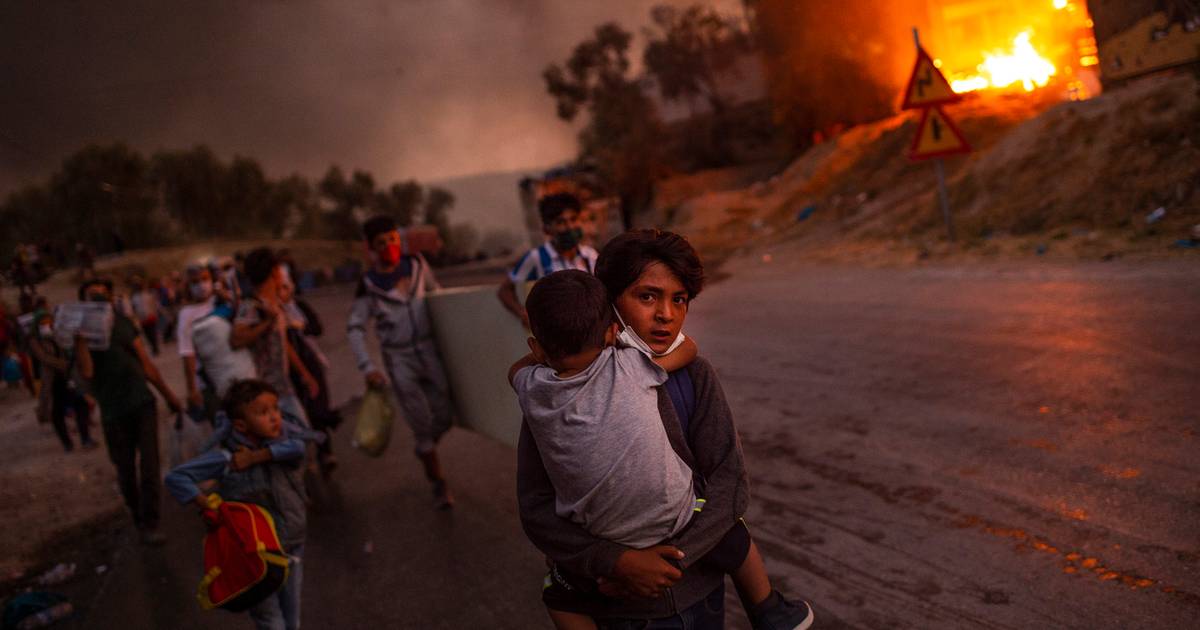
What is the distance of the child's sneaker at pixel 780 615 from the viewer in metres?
2.18

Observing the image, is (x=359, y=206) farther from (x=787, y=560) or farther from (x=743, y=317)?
(x=787, y=560)

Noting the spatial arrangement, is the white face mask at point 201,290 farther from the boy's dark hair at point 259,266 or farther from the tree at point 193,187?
the tree at point 193,187

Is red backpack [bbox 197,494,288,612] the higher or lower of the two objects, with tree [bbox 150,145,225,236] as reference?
lower

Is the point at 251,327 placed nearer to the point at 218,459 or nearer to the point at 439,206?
the point at 218,459

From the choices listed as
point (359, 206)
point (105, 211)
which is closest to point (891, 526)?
point (105, 211)

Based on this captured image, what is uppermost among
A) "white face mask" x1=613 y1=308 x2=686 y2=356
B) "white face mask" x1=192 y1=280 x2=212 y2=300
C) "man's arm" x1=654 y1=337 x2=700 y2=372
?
"white face mask" x1=192 y1=280 x2=212 y2=300

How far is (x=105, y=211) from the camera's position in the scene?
2445 inches

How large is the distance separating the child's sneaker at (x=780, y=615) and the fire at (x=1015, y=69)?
81.4 ft

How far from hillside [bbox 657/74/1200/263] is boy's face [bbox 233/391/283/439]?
8.80m

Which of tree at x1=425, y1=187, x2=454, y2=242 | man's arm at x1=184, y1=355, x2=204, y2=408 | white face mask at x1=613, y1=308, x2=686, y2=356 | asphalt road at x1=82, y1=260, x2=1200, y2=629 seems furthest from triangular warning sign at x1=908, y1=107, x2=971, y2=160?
tree at x1=425, y1=187, x2=454, y2=242

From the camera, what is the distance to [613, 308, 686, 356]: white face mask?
6.64ft

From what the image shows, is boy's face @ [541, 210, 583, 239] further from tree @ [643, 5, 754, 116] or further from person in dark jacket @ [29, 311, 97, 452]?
tree @ [643, 5, 754, 116]

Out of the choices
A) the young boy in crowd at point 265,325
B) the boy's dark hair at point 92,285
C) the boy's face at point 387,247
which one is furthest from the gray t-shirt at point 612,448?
the boy's dark hair at point 92,285

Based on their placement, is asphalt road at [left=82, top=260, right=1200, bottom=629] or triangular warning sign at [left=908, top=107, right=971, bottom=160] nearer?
asphalt road at [left=82, top=260, right=1200, bottom=629]
